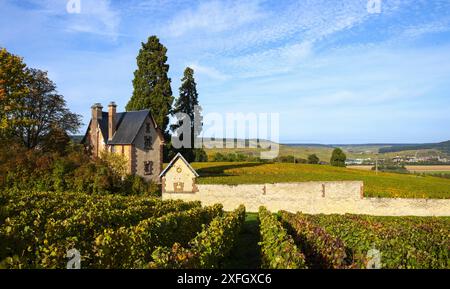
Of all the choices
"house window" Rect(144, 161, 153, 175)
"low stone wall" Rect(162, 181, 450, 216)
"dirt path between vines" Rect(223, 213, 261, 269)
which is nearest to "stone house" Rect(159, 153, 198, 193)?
"low stone wall" Rect(162, 181, 450, 216)

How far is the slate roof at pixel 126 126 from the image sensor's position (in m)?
41.6

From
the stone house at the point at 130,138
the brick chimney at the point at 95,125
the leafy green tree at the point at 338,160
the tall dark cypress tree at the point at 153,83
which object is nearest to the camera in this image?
the stone house at the point at 130,138

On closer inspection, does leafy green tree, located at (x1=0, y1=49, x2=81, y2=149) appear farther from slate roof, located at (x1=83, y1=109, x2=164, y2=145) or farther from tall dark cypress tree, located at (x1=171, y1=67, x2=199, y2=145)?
tall dark cypress tree, located at (x1=171, y1=67, x2=199, y2=145)

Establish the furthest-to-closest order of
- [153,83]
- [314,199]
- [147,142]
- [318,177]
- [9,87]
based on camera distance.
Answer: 1. [318,177]
2. [153,83]
3. [147,142]
4. [9,87]
5. [314,199]

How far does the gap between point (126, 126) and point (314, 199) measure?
874 inches

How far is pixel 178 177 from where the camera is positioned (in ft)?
114

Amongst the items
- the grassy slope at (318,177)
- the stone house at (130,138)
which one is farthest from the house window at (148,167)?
the grassy slope at (318,177)

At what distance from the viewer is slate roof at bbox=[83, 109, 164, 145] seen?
41.6m

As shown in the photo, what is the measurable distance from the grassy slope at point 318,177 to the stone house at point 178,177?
1382mm

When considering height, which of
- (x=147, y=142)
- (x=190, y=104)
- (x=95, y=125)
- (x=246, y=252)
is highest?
(x=190, y=104)

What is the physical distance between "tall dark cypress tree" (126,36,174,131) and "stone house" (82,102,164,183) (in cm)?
349

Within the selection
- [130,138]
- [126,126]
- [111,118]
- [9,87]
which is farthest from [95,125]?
[9,87]

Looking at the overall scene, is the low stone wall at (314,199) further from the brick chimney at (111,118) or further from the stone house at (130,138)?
the brick chimney at (111,118)

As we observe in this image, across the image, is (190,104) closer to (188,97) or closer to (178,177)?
(188,97)
